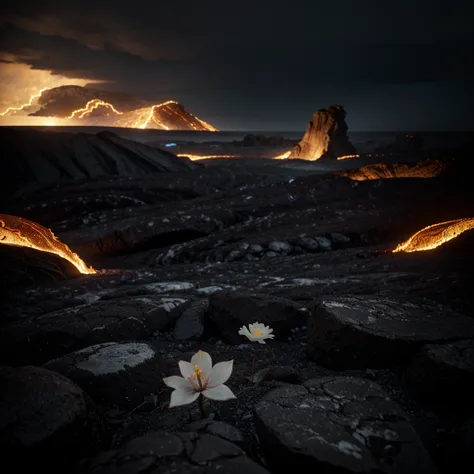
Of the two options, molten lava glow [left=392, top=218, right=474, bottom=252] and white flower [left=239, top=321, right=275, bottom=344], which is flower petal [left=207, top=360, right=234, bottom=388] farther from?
molten lava glow [left=392, top=218, right=474, bottom=252]

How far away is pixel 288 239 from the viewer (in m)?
7.70

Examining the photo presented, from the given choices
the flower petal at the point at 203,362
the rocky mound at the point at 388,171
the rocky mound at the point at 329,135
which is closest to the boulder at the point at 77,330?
the flower petal at the point at 203,362

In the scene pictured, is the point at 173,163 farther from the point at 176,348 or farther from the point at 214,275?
the point at 176,348

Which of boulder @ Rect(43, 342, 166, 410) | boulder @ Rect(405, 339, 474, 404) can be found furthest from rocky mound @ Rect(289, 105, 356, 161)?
boulder @ Rect(43, 342, 166, 410)

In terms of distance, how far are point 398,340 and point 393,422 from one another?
580 mm

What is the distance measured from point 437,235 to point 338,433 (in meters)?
5.43

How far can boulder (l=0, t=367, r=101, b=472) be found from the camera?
1029 mm

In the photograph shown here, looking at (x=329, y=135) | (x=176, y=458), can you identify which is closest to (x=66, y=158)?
(x=176, y=458)

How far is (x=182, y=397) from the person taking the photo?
3.62ft

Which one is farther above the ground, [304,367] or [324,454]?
[324,454]

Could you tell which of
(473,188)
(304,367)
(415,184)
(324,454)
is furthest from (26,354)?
(415,184)

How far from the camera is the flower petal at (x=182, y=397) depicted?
106 centimetres

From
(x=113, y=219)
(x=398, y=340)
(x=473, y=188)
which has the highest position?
(x=473, y=188)

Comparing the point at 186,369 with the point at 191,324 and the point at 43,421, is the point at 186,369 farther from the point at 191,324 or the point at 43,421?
the point at 191,324
